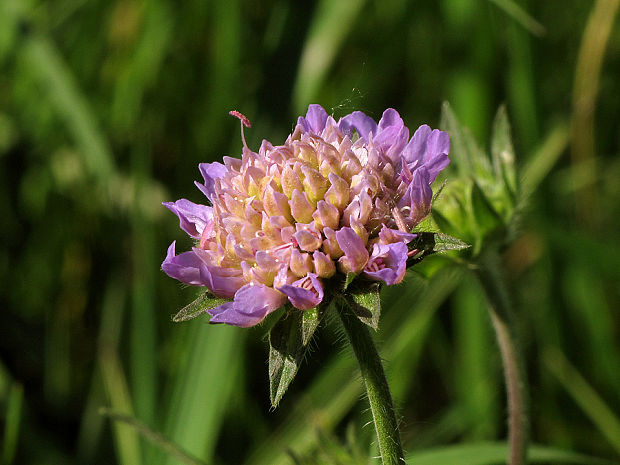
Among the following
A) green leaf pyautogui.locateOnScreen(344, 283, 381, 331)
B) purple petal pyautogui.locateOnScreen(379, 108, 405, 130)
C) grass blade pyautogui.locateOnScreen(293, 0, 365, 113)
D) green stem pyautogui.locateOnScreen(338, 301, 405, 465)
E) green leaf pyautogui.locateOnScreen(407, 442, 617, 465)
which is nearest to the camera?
green leaf pyautogui.locateOnScreen(344, 283, 381, 331)

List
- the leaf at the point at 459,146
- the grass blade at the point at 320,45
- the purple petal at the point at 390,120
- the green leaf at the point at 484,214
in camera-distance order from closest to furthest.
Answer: the purple petal at the point at 390,120, the green leaf at the point at 484,214, the leaf at the point at 459,146, the grass blade at the point at 320,45

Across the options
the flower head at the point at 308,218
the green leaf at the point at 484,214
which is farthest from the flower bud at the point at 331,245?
the green leaf at the point at 484,214

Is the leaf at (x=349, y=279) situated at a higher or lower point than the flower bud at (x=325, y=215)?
lower

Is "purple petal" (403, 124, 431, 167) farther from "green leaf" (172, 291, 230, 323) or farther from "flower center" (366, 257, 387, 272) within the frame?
"green leaf" (172, 291, 230, 323)

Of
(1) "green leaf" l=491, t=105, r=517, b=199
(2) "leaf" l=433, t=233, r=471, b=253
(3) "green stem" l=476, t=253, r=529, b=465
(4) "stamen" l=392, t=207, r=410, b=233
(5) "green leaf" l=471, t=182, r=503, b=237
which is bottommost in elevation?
(3) "green stem" l=476, t=253, r=529, b=465

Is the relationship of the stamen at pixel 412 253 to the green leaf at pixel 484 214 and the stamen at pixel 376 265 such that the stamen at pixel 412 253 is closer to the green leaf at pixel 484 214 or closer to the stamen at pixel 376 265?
the stamen at pixel 376 265

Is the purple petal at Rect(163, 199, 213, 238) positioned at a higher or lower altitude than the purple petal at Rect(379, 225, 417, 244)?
higher

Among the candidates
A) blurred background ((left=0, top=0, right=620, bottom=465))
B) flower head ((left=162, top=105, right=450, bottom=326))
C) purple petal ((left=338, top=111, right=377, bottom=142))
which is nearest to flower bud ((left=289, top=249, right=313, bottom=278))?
flower head ((left=162, top=105, right=450, bottom=326))
